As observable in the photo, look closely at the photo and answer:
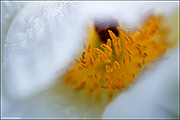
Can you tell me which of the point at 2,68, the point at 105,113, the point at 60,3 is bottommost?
the point at 105,113

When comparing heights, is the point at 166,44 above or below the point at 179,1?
below

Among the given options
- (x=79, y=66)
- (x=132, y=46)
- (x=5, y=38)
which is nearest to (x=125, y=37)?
(x=132, y=46)

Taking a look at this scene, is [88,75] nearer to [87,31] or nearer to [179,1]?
[87,31]

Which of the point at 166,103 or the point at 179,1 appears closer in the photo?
the point at 166,103
